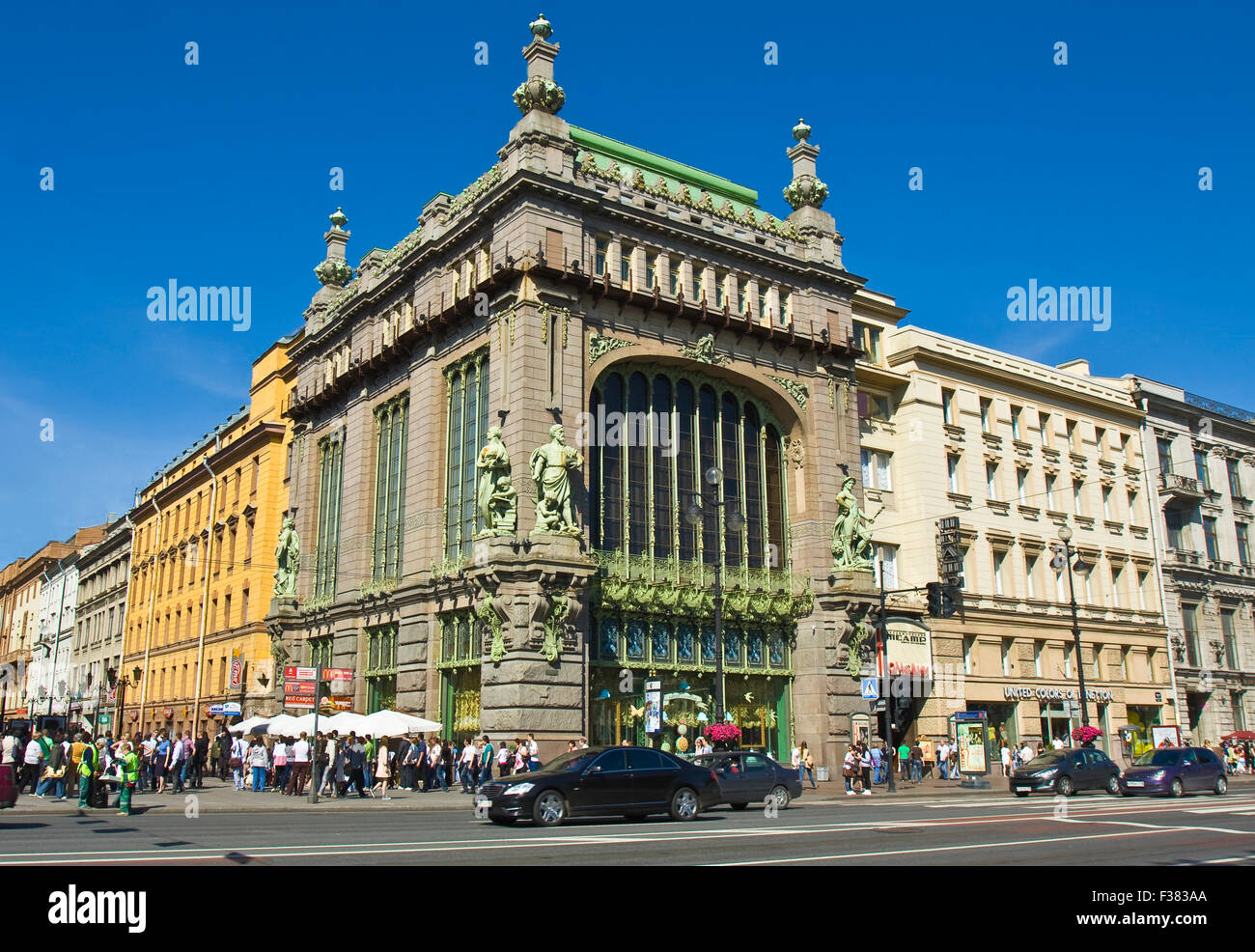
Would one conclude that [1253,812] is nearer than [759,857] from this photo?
No

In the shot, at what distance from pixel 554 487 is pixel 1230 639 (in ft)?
145

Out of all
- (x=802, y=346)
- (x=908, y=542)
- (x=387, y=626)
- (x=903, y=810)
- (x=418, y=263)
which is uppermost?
(x=418, y=263)

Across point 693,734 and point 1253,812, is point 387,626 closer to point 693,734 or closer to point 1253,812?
point 693,734

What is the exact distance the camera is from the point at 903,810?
24.5 metres

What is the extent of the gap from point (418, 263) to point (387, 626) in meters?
13.9

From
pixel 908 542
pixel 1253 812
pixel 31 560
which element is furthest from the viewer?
pixel 31 560

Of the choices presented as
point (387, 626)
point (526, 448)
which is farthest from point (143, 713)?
point (526, 448)

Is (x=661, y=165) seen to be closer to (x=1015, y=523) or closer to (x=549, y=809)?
(x=1015, y=523)

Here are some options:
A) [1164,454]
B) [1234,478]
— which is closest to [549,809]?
[1164,454]

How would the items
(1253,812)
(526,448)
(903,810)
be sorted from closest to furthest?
(1253,812)
(903,810)
(526,448)

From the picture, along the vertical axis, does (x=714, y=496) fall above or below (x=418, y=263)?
below

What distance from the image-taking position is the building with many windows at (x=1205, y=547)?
5644 centimetres

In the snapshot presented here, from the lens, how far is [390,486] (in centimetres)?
4303

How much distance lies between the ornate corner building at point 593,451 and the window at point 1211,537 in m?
27.9
